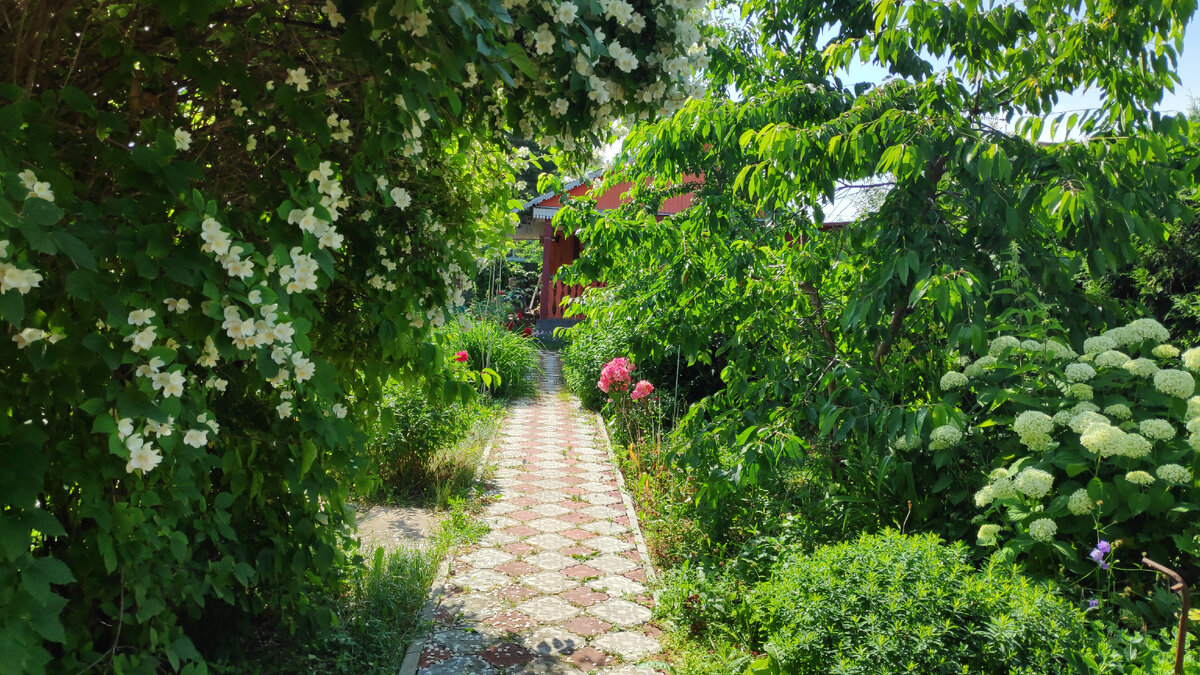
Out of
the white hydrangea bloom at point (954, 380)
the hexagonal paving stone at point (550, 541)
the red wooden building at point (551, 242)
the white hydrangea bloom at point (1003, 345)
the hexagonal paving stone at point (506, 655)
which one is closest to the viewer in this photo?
the white hydrangea bloom at point (1003, 345)

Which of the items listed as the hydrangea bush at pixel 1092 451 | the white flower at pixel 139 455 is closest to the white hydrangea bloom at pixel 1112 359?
the hydrangea bush at pixel 1092 451

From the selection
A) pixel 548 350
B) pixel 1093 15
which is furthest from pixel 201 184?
pixel 548 350

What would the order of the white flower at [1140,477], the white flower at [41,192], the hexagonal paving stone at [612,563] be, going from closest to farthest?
the white flower at [41,192]
the white flower at [1140,477]
the hexagonal paving stone at [612,563]

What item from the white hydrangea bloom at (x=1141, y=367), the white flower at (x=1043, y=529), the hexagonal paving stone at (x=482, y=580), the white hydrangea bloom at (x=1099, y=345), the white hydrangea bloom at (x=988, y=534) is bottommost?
the hexagonal paving stone at (x=482, y=580)

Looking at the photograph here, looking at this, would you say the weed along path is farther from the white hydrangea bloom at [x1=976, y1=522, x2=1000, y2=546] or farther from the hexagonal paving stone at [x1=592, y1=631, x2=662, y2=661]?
the white hydrangea bloom at [x1=976, y1=522, x2=1000, y2=546]

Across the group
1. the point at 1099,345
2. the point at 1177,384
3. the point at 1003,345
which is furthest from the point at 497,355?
the point at 1177,384

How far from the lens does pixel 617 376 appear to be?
255 inches

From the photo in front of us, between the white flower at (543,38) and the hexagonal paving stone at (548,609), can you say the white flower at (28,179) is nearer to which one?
the white flower at (543,38)

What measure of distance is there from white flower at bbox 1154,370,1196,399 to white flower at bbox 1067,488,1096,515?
0.48 meters

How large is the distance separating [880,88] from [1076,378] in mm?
1363

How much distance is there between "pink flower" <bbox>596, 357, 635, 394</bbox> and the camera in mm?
6449

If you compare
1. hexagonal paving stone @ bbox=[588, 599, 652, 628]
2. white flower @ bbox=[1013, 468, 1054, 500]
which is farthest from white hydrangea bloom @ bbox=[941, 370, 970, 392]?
hexagonal paving stone @ bbox=[588, 599, 652, 628]

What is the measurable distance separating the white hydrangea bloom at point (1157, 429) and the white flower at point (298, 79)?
2.73 meters

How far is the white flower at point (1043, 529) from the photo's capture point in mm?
2295
